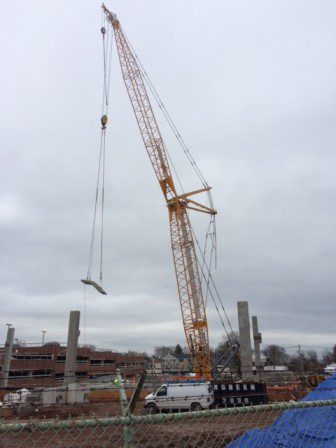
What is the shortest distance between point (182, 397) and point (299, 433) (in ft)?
52.0

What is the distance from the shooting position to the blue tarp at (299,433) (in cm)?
606

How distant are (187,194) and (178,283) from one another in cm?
773

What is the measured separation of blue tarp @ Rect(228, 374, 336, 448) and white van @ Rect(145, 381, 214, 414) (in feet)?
49.6

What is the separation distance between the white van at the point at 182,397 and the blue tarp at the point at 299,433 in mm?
15130

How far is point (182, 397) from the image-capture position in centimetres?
2109

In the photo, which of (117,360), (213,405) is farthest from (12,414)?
(117,360)

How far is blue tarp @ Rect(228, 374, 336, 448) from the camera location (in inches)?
239

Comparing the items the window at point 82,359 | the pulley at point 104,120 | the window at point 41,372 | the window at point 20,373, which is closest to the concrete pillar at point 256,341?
the pulley at point 104,120

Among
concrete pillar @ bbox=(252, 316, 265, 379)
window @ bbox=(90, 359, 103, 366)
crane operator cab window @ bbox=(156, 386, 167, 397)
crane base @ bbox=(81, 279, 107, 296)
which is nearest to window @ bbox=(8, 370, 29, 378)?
window @ bbox=(90, 359, 103, 366)

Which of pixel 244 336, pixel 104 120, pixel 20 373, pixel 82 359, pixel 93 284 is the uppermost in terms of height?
pixel 104 120

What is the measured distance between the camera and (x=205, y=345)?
113 ft

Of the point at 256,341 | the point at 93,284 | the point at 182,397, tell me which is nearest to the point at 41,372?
the point at 256,341

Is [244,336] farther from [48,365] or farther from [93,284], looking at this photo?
[48,365]

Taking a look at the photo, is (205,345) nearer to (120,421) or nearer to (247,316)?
(247,316)
